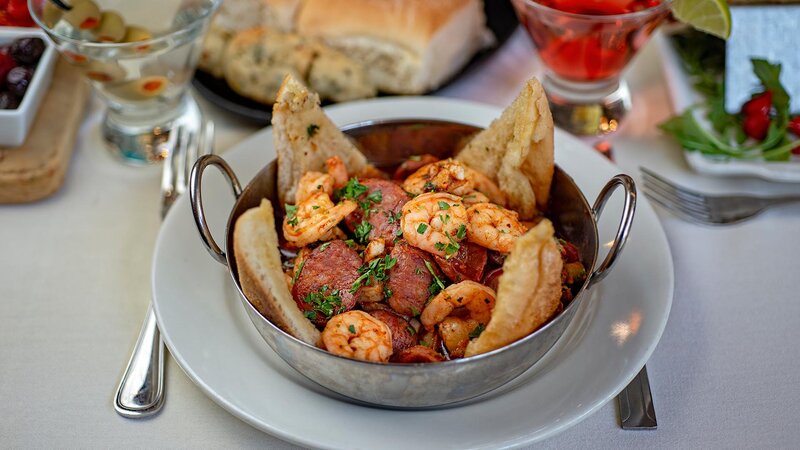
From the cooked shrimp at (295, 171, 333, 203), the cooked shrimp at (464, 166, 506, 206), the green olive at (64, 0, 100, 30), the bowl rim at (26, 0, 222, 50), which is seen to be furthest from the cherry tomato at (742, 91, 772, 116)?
the green olive at (64, 0, 100, 30)

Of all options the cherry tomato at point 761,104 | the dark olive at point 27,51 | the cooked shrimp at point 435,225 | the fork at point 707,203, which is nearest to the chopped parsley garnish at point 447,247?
the cooked shrimp at point 435,225

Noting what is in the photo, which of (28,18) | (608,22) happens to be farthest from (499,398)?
(28,18)

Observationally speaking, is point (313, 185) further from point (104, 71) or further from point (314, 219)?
point (104, 71)

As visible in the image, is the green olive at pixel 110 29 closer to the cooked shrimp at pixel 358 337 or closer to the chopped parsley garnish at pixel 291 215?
the chopped parsley garnish at pixel 291 215

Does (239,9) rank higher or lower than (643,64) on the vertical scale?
higher

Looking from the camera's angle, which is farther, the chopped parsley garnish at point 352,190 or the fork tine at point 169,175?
the fork tine at point 169,175

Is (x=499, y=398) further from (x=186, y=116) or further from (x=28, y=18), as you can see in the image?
(x=28, y=18)
